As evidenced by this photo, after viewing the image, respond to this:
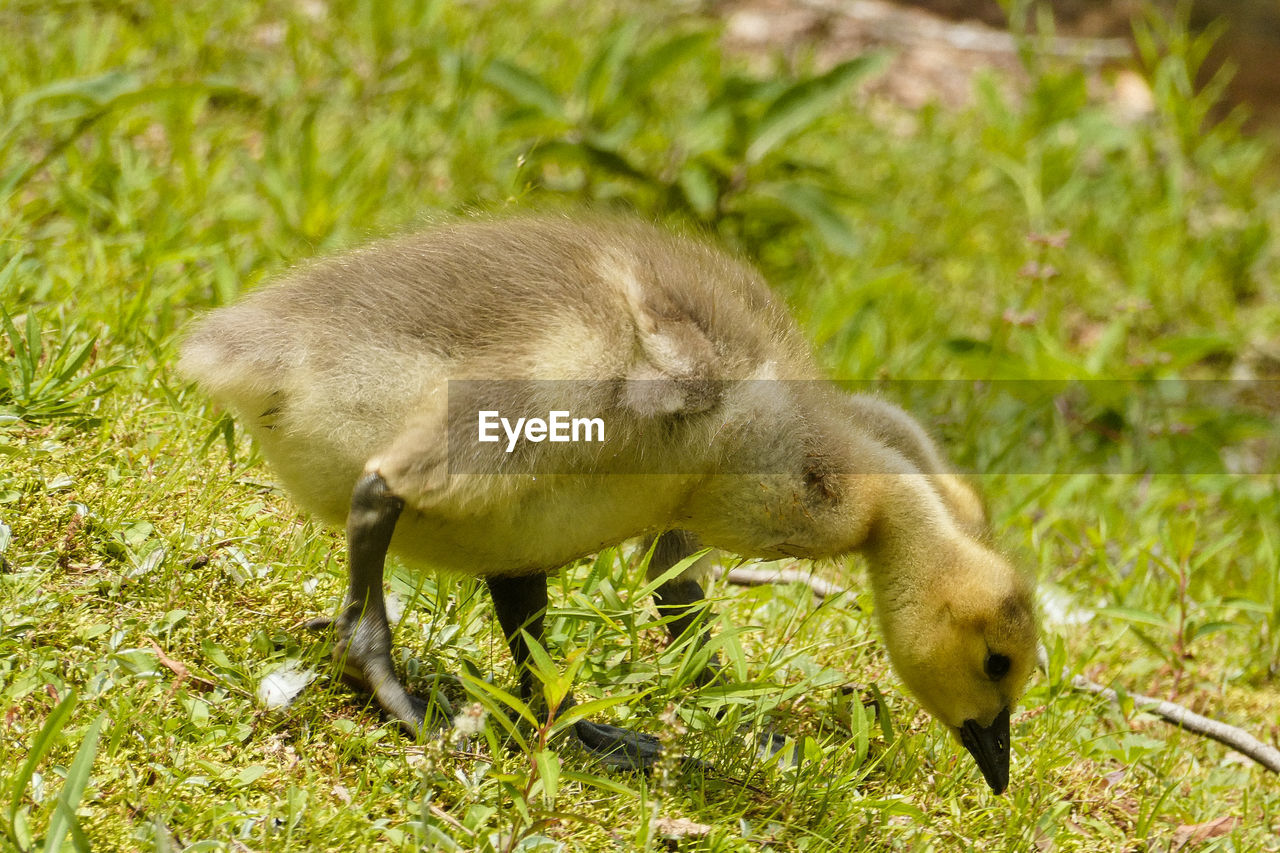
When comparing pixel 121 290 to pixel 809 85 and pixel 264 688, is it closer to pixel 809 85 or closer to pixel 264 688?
pixel 264 688

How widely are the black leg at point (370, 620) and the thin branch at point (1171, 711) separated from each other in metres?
0.96

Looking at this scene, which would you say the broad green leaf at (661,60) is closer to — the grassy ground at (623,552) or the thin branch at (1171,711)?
the grassy ground at (623,552)

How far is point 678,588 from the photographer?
2.94 m

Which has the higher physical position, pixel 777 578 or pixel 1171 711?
pixel 777 578

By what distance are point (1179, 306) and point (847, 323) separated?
1.81m

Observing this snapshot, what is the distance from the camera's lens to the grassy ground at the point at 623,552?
226cm

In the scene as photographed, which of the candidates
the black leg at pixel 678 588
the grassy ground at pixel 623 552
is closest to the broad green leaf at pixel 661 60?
the grassy ground at pixel 623 552

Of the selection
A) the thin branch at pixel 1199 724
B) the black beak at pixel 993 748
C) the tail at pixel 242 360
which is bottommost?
the thin branch at pixel 1199 724

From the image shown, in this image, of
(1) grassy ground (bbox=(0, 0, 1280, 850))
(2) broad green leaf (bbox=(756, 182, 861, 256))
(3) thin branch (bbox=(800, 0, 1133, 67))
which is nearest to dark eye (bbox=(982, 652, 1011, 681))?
(1) grassy ground (bbox=(0, 0, 1280, 850))

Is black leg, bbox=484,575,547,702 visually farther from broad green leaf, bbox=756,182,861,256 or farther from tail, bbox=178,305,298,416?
broad green leaf, bbox=756,182,861,256

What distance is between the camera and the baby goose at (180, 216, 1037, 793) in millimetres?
2281

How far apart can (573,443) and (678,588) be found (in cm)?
78

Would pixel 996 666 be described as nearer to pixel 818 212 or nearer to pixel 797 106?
pixel 818 212

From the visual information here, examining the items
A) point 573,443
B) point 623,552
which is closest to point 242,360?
point 573,443
